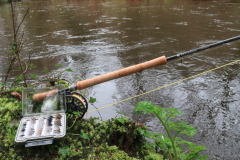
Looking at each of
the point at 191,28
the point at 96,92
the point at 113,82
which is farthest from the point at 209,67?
the point at 191,28

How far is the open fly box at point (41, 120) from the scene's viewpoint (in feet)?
5.86

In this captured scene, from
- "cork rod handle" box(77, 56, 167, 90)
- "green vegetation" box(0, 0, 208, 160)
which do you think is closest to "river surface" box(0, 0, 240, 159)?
"green vegetation" box(0, 0, 208, 160)

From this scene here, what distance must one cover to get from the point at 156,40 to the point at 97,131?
531 centimetres

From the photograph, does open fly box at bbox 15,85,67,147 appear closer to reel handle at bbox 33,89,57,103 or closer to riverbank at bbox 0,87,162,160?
reel handle at bbox 33,89,57,103

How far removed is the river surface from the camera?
3.05 m

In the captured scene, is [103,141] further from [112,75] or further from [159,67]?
[159,67]

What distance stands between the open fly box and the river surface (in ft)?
3.47

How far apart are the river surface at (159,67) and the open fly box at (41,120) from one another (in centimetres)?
106

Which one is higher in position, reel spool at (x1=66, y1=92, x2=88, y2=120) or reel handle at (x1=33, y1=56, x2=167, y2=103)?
reel handle at (x1=33, y1=56, x2=167, y2=103)

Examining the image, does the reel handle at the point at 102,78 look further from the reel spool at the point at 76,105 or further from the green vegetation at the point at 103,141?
the green vegetation at the point at 103,141

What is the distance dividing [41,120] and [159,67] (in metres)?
3.46

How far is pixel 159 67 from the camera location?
4.85 m

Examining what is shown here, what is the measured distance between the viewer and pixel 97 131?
2.25 m

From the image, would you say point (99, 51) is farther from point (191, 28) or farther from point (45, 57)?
point (191, 28)
